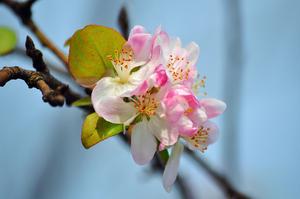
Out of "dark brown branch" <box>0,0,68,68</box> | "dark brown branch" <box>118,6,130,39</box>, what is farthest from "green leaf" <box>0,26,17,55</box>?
"dark brown branch" <box>118,6,130,39</box>

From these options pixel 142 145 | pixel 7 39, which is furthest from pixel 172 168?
pixel 7 39

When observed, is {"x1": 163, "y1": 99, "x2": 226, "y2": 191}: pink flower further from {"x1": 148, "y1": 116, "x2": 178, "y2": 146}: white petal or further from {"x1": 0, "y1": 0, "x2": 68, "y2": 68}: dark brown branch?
{"x1": 0, "y1": 0, "x2": 68, "y2": 68}: dark brown branch

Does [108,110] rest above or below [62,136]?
above

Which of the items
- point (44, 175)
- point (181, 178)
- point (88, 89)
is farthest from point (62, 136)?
point (88, 89)

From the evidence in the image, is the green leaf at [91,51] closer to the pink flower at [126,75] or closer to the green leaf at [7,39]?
the pink flower at [126,75]

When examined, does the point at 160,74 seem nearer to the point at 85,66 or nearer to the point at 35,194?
the point at 85,66

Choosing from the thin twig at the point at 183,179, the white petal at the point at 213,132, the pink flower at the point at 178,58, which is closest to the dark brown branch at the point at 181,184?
the thin twig at the point at 183,179

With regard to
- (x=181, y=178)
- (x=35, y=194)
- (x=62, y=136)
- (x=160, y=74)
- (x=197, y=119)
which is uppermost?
(x=160, y=74)
